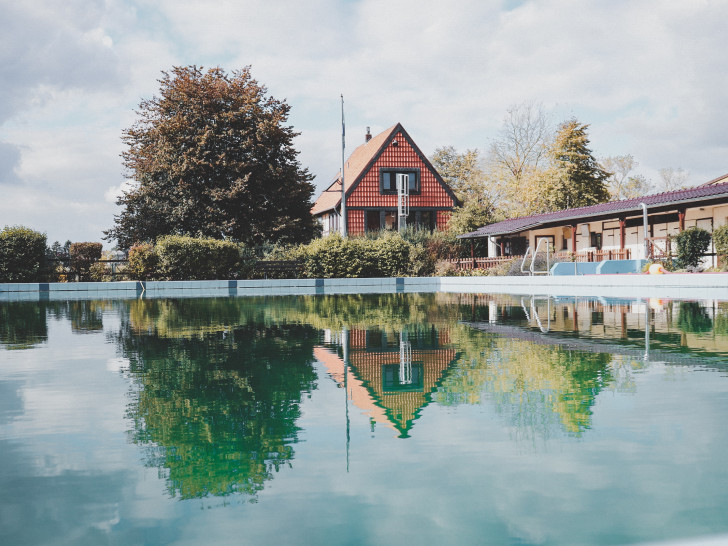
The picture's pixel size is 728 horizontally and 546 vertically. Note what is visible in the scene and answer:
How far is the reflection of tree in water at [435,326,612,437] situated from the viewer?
12.2 feet

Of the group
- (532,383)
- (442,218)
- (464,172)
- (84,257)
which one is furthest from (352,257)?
(464,172)

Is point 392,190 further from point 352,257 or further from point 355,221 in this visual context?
point 352,257

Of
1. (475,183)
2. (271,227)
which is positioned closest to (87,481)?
(271,227)

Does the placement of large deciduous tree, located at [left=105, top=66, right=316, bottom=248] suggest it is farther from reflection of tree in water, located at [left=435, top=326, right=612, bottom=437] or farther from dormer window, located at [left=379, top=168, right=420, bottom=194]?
reflection of tree in water, located at [left=435, top=326, right=612, bottom=437]

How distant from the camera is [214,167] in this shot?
108ft

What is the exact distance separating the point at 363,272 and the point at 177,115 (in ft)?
41.8

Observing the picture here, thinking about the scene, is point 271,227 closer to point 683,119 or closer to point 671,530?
point 671,530

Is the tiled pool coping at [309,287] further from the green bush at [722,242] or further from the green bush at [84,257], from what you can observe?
the green bush at [722,242]

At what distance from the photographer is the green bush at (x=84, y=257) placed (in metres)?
28.4

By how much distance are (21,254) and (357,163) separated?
86.8ft

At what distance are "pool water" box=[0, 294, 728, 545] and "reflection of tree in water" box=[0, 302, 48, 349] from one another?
1700 mm

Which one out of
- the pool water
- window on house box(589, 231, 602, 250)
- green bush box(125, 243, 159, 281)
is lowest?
the pool water

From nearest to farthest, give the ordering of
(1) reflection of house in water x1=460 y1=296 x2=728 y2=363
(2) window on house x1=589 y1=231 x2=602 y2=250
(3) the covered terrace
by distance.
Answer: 1. (1) reflection of house in water x1=460 y1=296 x2=728 y2=363
2. (3) the covered terrace
3. (2) window on house x1=589 y1=231 x2=602 y2=250

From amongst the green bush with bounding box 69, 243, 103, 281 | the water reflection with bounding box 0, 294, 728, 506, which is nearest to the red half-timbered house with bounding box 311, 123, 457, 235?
the green bush with bounding box 69, 243, 103, 281
